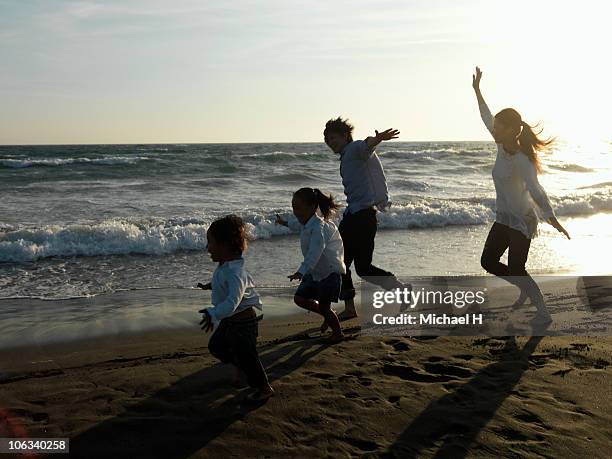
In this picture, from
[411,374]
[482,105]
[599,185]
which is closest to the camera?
[411,374]

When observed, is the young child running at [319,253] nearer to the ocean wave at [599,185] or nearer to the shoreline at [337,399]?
the shoreline at [337,399]

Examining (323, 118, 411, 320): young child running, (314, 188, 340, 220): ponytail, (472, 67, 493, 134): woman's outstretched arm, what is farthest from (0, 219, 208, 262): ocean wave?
(472, 67, 493, 134): woman's outstretched arm

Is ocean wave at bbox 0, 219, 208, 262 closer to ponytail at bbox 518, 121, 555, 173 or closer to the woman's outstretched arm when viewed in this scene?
the woman's outstretched arm

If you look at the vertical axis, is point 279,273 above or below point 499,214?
below

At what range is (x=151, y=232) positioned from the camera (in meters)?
10.6

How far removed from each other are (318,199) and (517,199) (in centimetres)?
172

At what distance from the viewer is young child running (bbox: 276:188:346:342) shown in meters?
4.45

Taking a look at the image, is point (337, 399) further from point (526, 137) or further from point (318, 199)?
point (526, 137)

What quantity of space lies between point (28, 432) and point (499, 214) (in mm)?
3927

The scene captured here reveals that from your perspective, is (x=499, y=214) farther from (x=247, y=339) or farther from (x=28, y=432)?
(x=28, y=432)

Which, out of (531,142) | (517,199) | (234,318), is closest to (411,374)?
(234,318)

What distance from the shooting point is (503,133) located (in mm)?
4738

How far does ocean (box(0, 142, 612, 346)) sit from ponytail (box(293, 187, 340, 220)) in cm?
190

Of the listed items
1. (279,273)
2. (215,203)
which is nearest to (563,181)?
(215,203)
